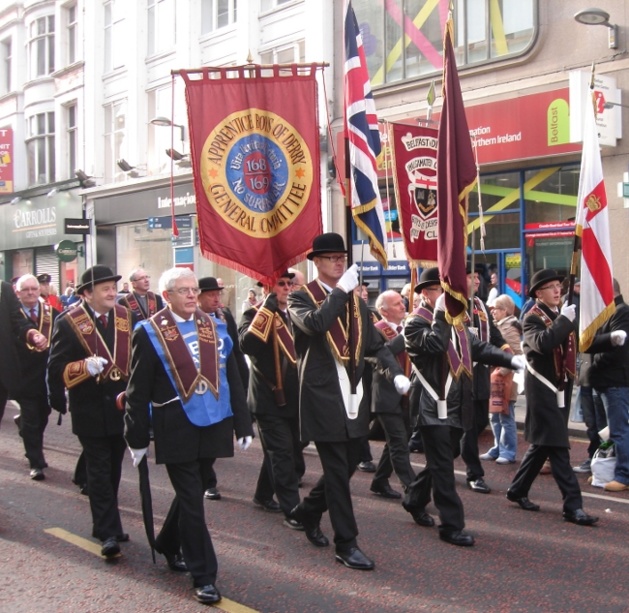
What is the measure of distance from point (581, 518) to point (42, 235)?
2821cm

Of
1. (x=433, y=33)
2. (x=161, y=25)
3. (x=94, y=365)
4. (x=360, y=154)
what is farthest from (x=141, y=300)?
(x=161, y=25)

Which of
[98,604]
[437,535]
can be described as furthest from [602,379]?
[98,604]

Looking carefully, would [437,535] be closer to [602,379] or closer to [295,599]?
[295,599]

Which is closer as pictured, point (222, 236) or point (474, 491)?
point (222, 236)

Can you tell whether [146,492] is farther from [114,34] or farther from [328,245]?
[114,34]

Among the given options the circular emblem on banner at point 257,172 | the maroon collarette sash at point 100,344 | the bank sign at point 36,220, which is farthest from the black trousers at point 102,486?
the bank sign at point 36,220

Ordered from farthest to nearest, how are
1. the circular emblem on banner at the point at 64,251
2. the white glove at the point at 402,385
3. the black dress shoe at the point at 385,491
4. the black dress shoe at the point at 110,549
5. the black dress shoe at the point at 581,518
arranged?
the circular emblem on banner at the point at 64,251
the black dress shoe at the point at 385,491
the black dress shoe at the point at 581,518
the black dress shoe at the point at 110,549
the white glove at the point at 402,385

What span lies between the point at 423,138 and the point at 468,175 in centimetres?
347

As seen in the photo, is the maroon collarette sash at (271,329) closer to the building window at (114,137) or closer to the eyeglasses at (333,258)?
the eyeglasses at (333,258)

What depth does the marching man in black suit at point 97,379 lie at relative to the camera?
595cm

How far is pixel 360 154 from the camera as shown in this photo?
21.0ft

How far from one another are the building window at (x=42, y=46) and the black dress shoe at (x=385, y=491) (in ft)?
94.1

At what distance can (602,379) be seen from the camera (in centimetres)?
781

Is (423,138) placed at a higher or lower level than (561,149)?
lower
